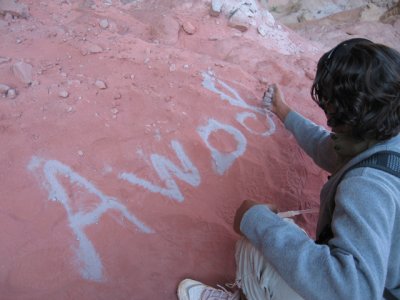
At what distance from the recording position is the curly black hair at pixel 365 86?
1.12 meters

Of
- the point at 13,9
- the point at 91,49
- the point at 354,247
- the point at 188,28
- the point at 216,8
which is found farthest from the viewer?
the point at 216,8

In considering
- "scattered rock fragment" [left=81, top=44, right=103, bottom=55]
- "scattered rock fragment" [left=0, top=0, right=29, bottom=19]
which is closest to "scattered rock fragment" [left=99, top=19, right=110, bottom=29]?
"scattered rock fragment" [left=81, top=44, right=103, bottom=55]

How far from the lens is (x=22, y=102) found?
2037 millimetres

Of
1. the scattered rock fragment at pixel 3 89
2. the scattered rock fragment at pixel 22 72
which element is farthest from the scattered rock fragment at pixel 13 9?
the scattered rock fragment at pixel 3 89

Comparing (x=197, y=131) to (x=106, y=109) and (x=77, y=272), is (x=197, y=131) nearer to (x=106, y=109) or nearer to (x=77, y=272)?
(x=106, y=109)

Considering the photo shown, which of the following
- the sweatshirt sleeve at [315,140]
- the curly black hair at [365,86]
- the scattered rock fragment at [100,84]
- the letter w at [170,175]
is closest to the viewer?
the curly black hair at [365,86]

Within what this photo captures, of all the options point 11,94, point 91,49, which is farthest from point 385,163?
point 91,49

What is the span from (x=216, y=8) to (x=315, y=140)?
6.64 feet

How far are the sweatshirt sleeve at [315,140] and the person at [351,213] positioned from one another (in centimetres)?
36

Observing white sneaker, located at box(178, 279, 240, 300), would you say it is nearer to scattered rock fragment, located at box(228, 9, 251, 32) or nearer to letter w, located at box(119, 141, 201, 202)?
letter w, located at box(119, 141, 201, 202)

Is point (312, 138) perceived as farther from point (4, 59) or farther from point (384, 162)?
point (4, 59)

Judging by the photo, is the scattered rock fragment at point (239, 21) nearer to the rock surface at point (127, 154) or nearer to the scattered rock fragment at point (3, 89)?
the rock surface at point (127, 154)

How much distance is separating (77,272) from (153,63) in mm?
1437

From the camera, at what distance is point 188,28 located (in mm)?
3115
